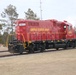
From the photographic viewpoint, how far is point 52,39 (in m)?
33.6

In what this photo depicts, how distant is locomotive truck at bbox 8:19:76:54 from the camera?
2837 cm

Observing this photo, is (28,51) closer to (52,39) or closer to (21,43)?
(21,43)

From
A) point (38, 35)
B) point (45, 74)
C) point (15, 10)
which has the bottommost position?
point (45, 74)

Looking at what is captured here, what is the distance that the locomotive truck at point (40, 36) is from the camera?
93.1 ft

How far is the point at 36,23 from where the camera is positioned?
3102 cm

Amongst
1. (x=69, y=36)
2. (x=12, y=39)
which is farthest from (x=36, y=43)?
(x=69, y=36)

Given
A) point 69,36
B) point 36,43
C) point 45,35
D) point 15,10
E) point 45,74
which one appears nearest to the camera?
point 45,74

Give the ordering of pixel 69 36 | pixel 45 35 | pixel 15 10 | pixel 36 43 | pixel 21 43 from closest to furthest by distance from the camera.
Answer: pixel 21 43
pixel 36 43
pixel 45 35
pixel 69 36
pixel 15 10

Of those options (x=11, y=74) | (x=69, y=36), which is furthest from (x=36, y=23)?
(x=11, y=74)

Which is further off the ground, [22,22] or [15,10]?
[15,10]

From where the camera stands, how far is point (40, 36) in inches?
1244

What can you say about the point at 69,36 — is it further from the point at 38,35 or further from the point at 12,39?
the point at 12,39

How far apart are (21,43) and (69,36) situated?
10807 millimetres

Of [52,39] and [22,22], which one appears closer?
[22,22]
